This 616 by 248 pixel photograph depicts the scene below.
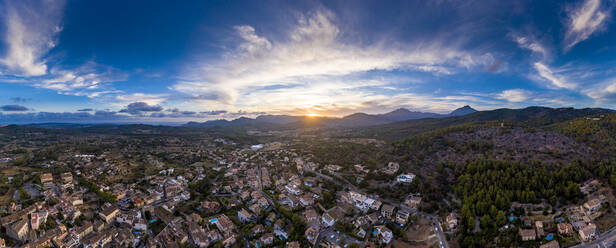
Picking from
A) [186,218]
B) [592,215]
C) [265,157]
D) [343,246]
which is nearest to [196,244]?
[186,218]

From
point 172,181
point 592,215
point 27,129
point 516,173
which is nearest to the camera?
point 592,215

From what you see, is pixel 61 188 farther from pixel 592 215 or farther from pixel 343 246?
pixel 592 215

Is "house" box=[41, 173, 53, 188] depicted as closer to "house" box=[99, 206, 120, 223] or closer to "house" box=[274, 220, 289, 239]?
"house" box=[99, 206, 120, 223]

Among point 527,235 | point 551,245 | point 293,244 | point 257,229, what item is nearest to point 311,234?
point 293,244

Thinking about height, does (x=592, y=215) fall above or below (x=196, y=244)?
above

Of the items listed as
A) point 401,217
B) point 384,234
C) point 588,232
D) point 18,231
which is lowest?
point 384,234

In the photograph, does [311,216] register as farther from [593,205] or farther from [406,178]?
[593,205]

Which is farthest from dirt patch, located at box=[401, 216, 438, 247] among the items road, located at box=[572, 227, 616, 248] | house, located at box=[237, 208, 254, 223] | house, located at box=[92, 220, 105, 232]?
house, located at box=[92, 220, 105, 232]

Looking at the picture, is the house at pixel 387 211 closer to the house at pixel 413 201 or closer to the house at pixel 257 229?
the house at pixel 413 201
